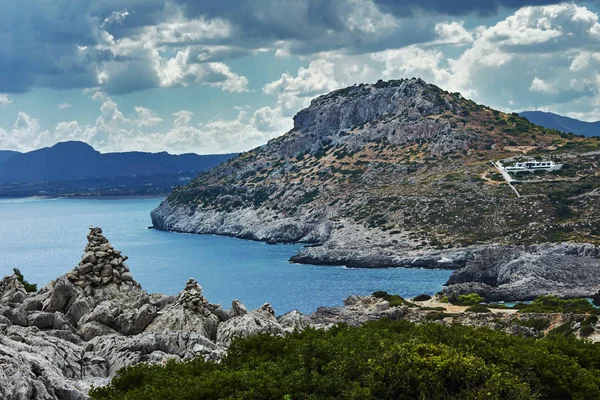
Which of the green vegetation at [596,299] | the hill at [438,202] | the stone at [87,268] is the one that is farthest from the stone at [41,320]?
the hill at [438,202]

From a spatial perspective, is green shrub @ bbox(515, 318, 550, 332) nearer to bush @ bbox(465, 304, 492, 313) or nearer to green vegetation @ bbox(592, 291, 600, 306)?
bush @ bbox(465, 304, 492, 313)

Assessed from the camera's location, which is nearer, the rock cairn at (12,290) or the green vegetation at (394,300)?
the rock cairn at (12,290)

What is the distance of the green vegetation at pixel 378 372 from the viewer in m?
23.0

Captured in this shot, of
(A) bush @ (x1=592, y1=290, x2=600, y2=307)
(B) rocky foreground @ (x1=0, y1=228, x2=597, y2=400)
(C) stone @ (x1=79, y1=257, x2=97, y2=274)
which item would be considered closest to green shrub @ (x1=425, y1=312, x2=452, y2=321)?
(A) bush @ (x1=592, y1=290, x2=600, y2=307)

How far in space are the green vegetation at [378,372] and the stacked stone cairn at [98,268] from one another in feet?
46.6

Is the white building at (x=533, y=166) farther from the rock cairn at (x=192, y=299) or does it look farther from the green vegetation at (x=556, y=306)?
the rock cairn at (x=192, y=299)

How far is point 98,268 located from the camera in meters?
41.0

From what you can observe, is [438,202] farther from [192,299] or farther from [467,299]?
[192,299]

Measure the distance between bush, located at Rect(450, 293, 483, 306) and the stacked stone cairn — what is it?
56.1 meters

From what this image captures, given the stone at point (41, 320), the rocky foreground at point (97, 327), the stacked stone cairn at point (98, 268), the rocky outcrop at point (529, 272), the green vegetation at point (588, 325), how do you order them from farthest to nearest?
the rocky outcrop at point (529, 272)
the green vegetation at point (588, 325)
the stacked stone cairn at point (98, 268)
the stone at point (41, 320)
the rocky foreground at point (97, 327)

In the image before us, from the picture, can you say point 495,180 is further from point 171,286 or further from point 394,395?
point 394,395

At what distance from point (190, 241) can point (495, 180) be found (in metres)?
85.5

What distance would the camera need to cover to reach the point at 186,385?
77.2 feet

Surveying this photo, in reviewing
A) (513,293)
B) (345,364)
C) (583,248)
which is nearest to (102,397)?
(345,364)
